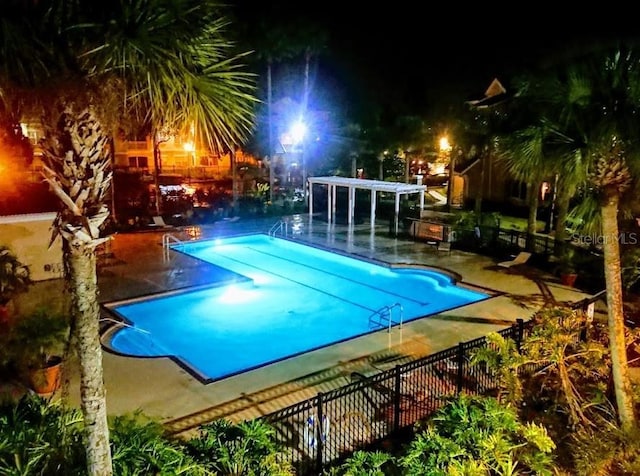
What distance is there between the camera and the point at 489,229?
18.7m

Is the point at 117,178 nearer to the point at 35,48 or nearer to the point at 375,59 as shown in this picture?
the point at 375,59

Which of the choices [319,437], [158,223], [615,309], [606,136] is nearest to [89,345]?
[319,437]

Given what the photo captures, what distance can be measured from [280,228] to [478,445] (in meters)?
17.3

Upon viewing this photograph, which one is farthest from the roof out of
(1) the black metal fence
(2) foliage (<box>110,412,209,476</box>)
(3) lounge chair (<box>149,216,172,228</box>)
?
(2) foliage (<box>110,412,209,476</box>)

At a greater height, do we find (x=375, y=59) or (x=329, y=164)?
(x=375, y=59)

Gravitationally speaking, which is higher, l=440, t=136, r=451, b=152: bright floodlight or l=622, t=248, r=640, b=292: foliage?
l=440, t=136, r=451, b=152: bright floodlight

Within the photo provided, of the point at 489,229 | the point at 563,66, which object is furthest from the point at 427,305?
the point at 563,66

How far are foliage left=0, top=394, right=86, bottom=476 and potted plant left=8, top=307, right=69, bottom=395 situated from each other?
1.87 meters

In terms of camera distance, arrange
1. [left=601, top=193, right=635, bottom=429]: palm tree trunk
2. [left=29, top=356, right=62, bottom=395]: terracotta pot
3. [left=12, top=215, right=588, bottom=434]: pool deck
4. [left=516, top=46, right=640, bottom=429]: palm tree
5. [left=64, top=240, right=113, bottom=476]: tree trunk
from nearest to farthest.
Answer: [left=64, top=240, right=113, bottom=476]: tree trunk < [left=516, top=46, right=640, bottom=429]: palm tree < [left=601, top=193, right=635, bottom=429]: palm tree trunk < [left=12, top=215, right=588, bottom=434]: pool deck < [left=29, top=356, right=62, bottom=395]: terracotta pot

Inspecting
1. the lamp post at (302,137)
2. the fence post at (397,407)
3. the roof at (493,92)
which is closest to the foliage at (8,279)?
the fence post at (397,407)

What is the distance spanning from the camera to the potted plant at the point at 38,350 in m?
8.00

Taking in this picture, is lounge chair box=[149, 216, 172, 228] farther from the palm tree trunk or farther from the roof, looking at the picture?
the palm tree trunk

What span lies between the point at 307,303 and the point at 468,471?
9.57 meters

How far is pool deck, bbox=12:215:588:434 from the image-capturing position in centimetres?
779
